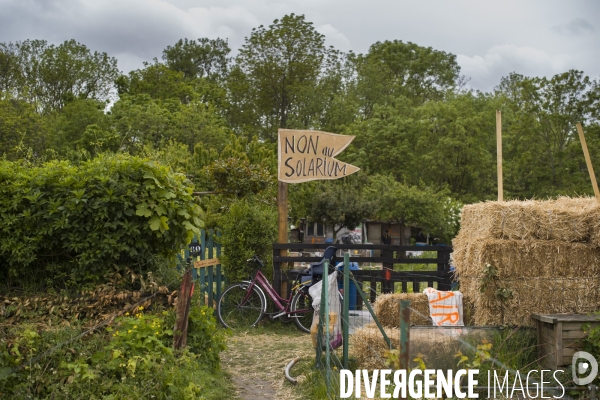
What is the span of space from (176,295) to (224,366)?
5.26 feet

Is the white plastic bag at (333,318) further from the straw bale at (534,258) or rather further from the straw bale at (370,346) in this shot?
the straw bale at (534,258)

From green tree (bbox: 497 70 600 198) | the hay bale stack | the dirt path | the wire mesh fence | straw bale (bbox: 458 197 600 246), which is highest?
green tree (bbox: 497 70 600 198)

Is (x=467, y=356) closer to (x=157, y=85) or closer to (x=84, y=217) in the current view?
(x=84, y=217)

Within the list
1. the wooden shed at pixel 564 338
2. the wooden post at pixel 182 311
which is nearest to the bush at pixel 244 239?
the wooden post at pixel 182 311

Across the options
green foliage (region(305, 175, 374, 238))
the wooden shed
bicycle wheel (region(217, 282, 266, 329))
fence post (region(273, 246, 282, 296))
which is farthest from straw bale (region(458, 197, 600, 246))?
green foliage (region(305, 175, 374, 238))

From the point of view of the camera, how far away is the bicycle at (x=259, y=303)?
10.1 meters

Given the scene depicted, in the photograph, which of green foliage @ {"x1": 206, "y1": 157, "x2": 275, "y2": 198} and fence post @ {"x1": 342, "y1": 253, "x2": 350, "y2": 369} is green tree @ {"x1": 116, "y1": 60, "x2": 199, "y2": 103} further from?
fence post @ {"x1": 342, "y1": 253, "x2": 350, "y2": 369}

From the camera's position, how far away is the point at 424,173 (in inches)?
1491

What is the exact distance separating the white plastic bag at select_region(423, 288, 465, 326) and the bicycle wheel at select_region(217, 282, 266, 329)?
9.87ft

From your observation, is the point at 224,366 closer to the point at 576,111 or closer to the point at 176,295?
the point at 176,295

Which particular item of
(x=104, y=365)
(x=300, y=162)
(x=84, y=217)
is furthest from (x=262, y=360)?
(x=300, y=162)

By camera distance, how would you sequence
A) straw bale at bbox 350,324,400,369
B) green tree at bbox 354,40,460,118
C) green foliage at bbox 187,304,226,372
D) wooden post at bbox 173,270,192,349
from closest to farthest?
wooden post at bbox 173,270,192,349 < green foliage at bbox 187,304,226,372 < straw bale at bbox 350,324,400,369 < green tree at bbox 354,40,460,118

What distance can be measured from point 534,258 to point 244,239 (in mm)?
4795

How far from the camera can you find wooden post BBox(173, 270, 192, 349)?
5.91 meters
